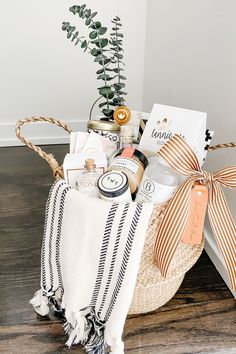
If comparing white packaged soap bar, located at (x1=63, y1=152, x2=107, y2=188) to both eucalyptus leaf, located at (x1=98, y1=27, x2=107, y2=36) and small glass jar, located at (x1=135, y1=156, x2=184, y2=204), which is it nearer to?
small glass jar, located at (x1=135, y1=156, x2=184, y2=204)

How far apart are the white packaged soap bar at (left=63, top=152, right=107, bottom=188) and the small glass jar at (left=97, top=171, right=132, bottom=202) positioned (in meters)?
0.08

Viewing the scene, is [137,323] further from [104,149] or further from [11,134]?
[11,134]

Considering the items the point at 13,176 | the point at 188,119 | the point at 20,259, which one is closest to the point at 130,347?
the point at 20,259

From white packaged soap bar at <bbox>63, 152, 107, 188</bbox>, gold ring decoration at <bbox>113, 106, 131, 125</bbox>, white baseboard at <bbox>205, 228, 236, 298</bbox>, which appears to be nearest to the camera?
white packaged soap bar at <bbox>63, 152, 107, 188</bbox>

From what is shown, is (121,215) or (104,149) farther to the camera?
(104,149)

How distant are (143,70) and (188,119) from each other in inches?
38.8

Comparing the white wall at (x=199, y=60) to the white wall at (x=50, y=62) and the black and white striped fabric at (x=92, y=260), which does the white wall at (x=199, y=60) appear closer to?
the white wall at (x=50, y=62)

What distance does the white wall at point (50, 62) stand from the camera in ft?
5.51

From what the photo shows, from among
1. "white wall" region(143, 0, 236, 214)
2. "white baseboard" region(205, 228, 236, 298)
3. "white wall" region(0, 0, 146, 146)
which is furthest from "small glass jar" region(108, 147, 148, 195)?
"white wall" region(0, 0, 146, 146)

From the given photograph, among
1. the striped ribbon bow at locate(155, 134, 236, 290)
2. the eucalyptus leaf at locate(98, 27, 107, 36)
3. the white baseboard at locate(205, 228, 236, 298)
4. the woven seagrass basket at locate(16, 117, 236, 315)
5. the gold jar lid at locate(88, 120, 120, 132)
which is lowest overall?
the white baseboard at locate(205, 228, 236, 298)

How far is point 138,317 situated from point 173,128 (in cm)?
49

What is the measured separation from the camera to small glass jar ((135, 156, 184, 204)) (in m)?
0.83

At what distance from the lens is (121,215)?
785mm

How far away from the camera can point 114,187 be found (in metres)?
0.80
